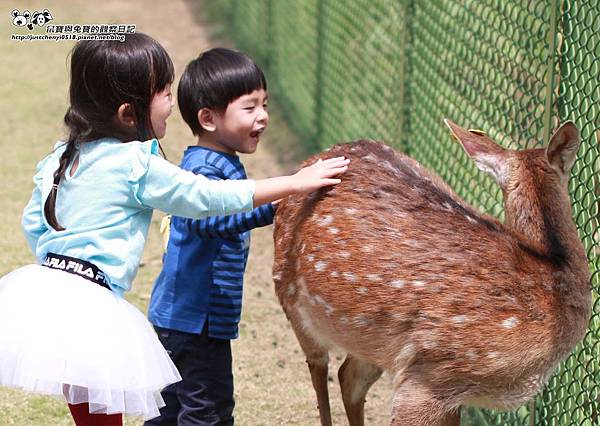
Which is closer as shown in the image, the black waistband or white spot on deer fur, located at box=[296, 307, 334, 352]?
the black waistband

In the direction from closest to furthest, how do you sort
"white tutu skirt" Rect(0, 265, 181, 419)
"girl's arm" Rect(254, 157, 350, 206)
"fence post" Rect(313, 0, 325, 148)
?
"white tutu skirt" Rect(0, 265, 181, 419)
"girl's arm" Rect(254, 157, 350, 206)
"fence post" Rect(313, 0, 325, 148)

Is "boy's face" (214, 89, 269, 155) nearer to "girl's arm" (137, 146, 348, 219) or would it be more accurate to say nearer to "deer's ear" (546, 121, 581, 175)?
"girl's arm" (137, 146, 348, 219)

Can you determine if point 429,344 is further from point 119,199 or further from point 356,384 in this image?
point 119,199

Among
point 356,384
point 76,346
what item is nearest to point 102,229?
point 76,346

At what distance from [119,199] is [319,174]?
697 mm

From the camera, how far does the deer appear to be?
11.8ft

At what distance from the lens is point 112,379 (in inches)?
135

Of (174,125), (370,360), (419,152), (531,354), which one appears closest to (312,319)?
(370,360)

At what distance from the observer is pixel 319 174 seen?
3.86 meters

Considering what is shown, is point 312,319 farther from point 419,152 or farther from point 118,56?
point 419,152

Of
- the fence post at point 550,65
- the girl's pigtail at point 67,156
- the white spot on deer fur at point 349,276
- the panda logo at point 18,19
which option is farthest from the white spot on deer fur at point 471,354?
the panda logo at point 18,19

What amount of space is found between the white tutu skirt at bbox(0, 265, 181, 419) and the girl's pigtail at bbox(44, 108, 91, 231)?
6.9 inches

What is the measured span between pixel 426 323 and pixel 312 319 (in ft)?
2.06

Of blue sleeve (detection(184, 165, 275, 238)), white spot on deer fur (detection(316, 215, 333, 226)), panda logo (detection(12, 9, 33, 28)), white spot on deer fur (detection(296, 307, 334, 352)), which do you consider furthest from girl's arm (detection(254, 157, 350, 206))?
panda logo (detection(12, 9, 33, 28))
